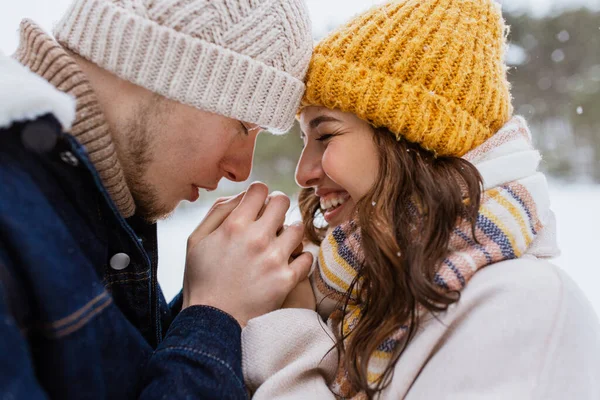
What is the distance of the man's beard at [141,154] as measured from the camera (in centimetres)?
105

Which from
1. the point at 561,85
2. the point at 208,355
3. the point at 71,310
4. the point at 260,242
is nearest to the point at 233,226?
the point at 260,242

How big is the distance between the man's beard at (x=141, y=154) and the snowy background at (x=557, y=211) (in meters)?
0.65

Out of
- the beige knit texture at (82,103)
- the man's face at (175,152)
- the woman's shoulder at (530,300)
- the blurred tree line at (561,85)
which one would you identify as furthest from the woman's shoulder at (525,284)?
the blurred tree line at (561,85)

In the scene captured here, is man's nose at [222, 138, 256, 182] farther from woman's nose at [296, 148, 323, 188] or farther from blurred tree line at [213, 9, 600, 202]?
blurred tree line at [213, 9, 600, 202]

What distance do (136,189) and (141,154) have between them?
0.09 metres

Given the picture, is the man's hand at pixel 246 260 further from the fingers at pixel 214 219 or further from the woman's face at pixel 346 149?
the woman's face at pixel 346 149

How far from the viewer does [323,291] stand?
3.72 feet

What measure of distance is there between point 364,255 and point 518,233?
0.28m

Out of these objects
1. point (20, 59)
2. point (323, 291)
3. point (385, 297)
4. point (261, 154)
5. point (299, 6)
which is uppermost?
point (299, 6)

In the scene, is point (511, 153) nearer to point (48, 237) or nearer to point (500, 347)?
point (500, 347)

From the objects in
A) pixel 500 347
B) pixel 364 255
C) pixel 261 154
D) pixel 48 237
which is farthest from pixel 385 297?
pixel 261 154

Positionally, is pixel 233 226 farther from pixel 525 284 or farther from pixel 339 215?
pixel 525 284

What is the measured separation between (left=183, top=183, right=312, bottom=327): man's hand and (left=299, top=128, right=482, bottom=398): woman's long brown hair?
15cm

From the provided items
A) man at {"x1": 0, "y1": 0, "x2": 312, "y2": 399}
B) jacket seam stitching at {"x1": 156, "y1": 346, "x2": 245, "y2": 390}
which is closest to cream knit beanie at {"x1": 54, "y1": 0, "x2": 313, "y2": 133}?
man at {"x1": 0, "y1": 0, "x2": 312, "y2": 399}
